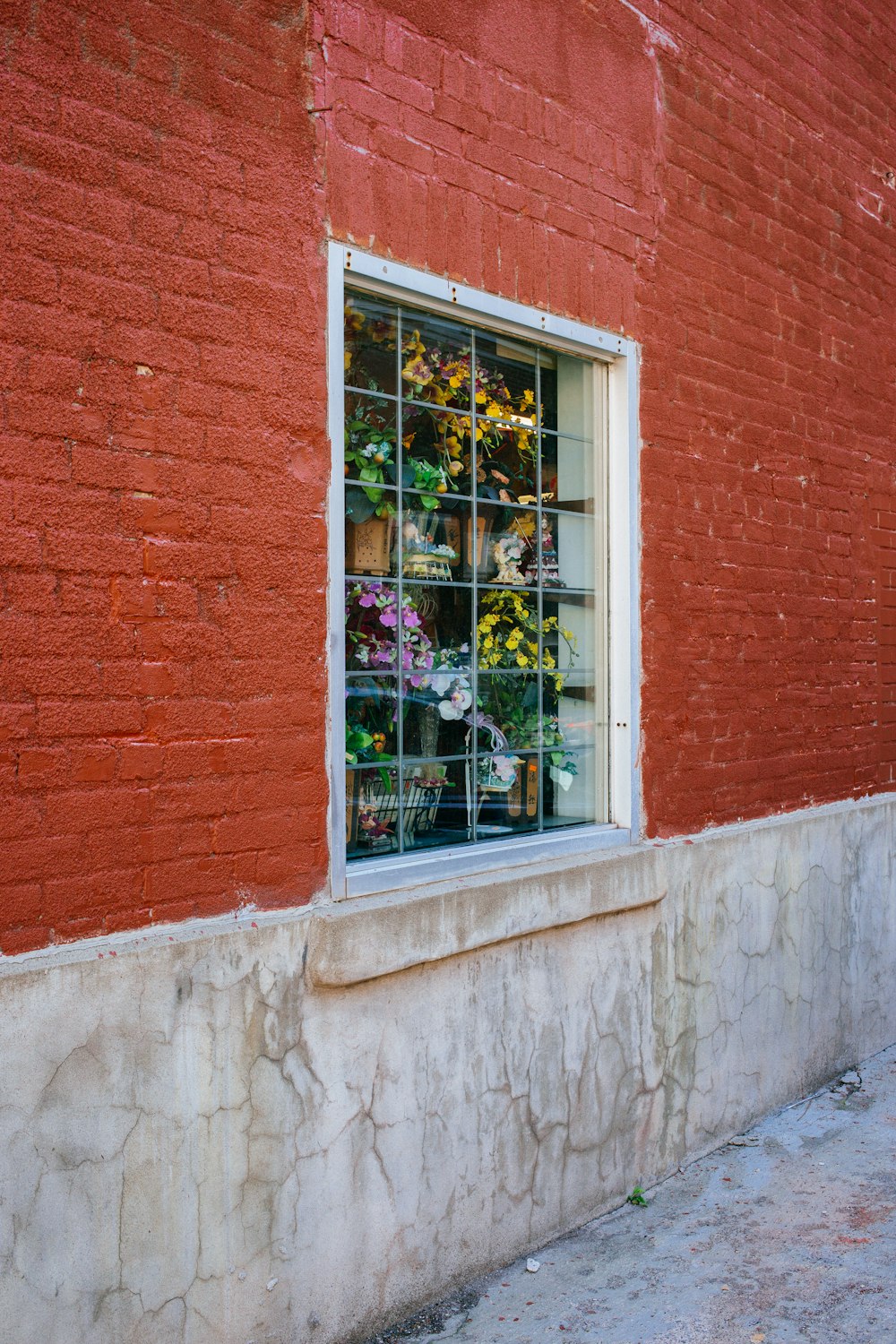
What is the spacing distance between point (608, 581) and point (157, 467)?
2.02 metres

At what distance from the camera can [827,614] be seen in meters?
5.86

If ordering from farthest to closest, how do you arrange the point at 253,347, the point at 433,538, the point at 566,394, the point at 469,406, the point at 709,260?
the point at 709,260
the point at 566,394
the point at 469,406
the point at 433,538
the point at 253,347

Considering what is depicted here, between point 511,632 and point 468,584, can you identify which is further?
point 511,632

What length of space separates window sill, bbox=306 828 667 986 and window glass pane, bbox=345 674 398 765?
14.4 inches

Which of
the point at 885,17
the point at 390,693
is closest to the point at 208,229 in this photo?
the point at 390,693

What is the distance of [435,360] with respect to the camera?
154 inches

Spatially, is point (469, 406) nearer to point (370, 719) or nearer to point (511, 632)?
point (511, 632)

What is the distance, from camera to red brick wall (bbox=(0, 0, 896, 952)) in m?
2.70

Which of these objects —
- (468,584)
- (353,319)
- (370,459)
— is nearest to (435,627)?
(468,584)

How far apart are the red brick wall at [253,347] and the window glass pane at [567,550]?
219 mm

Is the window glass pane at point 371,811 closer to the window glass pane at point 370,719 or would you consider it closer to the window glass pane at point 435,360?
the window glass pane at point 370,719

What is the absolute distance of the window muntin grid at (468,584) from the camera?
12.1 feet

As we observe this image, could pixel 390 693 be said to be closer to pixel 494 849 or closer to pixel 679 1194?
pixel 494 849

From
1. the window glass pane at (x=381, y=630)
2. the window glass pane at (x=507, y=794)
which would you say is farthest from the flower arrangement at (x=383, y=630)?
the window glass pane at (x=507, y=794)
